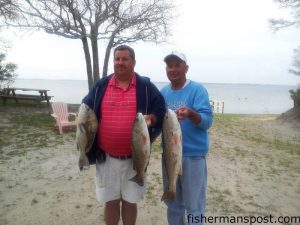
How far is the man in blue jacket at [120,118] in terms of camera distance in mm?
3141

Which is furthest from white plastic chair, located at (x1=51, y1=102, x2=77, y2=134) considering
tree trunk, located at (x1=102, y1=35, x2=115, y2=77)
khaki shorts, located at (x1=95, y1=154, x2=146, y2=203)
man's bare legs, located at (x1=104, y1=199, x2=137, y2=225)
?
khaki shorts, located at (x1=95, y1=154, x2=146, y2=203)

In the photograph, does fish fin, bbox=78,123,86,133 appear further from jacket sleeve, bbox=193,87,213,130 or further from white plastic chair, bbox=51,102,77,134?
white plastic chair, bbox=51,102,77,134

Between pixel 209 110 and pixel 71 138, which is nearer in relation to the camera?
pixel 209 110

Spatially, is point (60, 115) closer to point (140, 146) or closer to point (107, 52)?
point (107, 52)

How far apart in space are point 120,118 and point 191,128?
28.1 inches

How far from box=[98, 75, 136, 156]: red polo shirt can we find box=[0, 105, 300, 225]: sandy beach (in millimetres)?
1762

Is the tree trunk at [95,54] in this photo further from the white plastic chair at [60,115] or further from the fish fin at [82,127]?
the fish fin at [82,127]

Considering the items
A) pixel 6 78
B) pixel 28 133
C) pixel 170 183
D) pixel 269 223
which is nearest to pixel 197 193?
pixel 170 183

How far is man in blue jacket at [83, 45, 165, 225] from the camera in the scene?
3141mm

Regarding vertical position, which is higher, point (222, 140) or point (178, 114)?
point (178, 114)

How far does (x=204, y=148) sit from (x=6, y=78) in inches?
676

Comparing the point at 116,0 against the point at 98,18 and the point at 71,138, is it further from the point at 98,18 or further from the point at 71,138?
the point at 71,138

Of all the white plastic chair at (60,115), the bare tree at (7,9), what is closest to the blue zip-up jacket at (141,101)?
the white plastic chair at (60,115)

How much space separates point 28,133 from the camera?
1041cm
